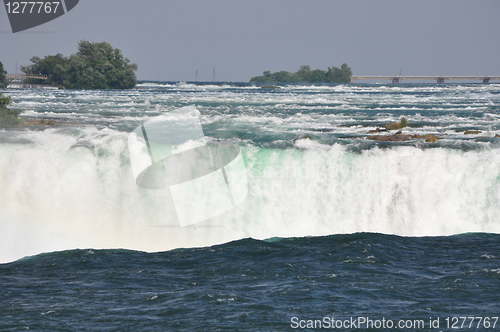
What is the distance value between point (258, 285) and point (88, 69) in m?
90.4

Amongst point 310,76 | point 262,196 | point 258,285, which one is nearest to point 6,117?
point 262,196

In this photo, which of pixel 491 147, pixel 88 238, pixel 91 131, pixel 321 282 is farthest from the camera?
pixel 91 131

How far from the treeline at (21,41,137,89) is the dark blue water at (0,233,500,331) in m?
85.5

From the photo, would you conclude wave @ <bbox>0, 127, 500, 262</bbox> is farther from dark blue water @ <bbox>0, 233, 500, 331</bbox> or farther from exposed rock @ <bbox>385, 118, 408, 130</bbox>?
exposed rock @ <bbox>385, 118, 408, 130</bbox>

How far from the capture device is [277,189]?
16.8m

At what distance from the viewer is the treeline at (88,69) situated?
96162 millimetres

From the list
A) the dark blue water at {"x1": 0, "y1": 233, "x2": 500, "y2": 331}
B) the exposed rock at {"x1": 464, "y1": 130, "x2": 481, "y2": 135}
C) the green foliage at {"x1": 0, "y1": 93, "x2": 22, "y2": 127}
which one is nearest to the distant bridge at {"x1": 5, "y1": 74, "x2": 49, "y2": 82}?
the green foliage at {"x1": 0, "y1": 93, "x2": 22, "y2": 127}

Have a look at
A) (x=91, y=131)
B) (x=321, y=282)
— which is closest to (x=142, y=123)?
(x=91, y=131)

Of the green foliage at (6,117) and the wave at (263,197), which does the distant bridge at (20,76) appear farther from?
the wave at (263,197)

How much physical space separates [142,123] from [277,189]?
17.6 meters

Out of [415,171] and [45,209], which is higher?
[415,171]

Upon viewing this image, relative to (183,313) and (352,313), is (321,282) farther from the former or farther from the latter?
(183,313)

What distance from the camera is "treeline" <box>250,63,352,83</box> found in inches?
6857

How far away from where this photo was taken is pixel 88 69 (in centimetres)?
9594
